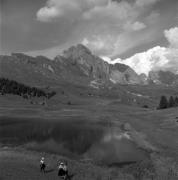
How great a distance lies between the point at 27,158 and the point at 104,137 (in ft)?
115

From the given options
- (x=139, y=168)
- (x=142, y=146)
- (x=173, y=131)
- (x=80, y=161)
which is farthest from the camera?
(x=173, y=131)

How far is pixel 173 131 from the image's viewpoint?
87.5m

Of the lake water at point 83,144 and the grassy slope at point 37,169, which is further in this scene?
the lake water at point 83,144

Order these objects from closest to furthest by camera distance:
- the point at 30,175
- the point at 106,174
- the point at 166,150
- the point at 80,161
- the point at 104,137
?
the point at 30,175
the point at 106,174
the point at 80,161
the point at 166,150
the point at 104,137

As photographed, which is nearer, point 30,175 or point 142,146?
point 30,175

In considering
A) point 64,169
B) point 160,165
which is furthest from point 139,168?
point 64,169

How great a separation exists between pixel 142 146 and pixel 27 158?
32.1m

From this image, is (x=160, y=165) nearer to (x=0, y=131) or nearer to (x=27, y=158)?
(x=27, y=158)

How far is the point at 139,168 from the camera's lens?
4466cm

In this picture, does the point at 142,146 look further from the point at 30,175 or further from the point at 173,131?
the point at 30,175

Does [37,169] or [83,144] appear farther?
[83,144]

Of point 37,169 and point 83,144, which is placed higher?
point 37,169

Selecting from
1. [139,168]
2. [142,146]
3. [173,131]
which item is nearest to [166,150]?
[142,146]

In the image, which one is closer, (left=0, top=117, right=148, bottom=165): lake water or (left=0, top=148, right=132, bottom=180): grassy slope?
(left=0, top=148, right=132, bottom=180): grassy slope
